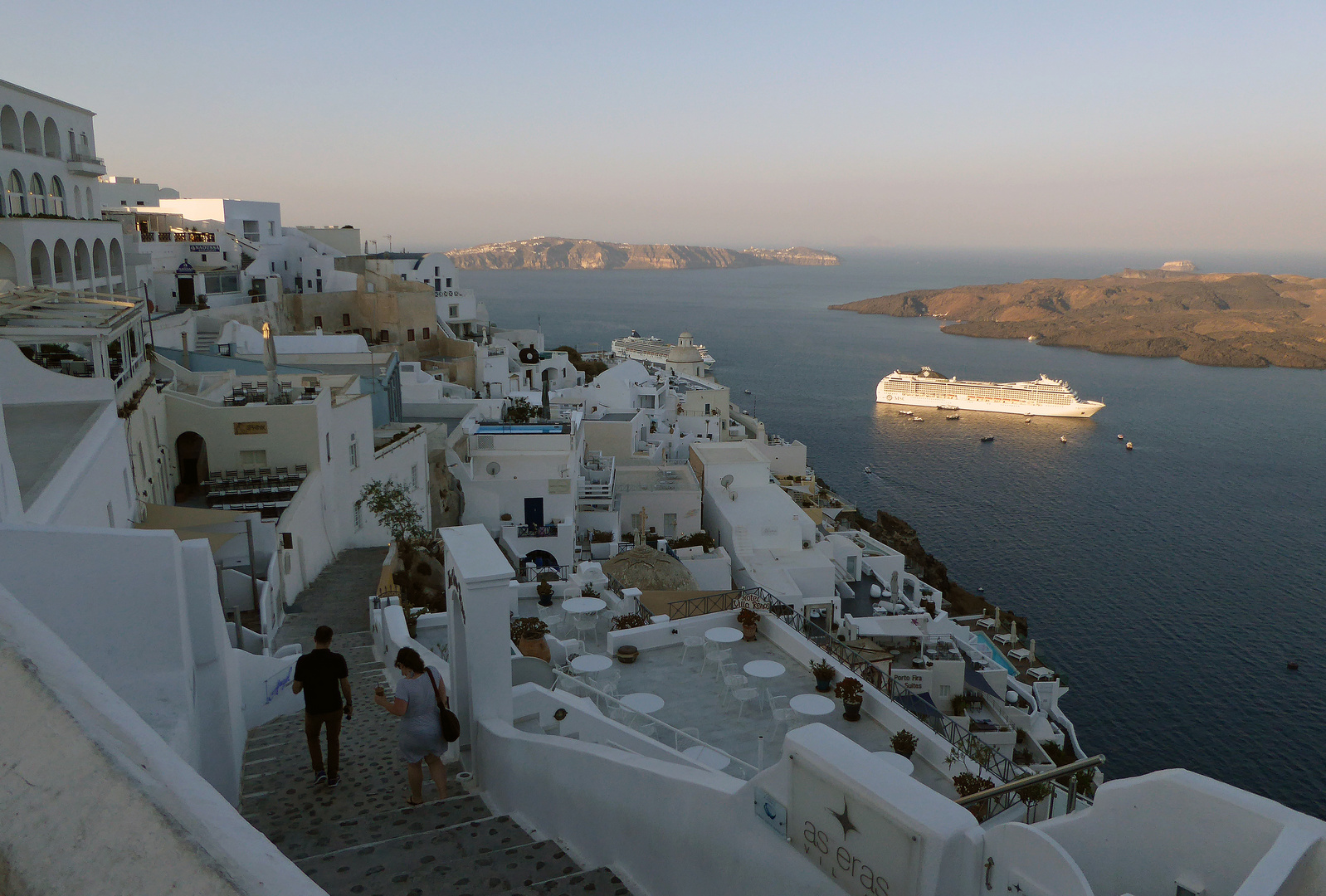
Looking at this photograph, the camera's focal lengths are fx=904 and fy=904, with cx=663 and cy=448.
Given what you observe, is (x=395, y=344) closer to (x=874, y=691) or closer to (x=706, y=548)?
(x=706, y=548)

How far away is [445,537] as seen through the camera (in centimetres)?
500

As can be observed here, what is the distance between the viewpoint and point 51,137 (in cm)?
1934

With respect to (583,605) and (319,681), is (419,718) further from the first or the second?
(583,605)

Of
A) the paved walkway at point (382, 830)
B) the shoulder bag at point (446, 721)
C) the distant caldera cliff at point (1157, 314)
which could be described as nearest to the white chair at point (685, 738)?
the paved walkway at point (382, 830)

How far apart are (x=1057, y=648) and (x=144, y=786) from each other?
26.1 metres

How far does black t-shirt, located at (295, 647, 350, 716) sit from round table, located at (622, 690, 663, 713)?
10.5 feet

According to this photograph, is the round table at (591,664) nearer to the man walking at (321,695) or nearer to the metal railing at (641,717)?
the metal railing at (641,717)

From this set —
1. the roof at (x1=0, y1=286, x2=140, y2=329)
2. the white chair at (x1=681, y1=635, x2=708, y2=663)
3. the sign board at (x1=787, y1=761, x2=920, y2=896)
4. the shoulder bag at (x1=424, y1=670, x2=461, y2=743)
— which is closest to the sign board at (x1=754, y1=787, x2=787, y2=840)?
the sign board at (x1=787, y1=761, x2=920, y2=896)

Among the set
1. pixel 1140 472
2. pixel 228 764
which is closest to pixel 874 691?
pixel 228 764

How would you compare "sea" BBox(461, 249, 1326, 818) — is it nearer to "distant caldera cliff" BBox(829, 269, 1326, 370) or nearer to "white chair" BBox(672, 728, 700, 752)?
"distant caldera cliff" BBox(829, 269, 1326, 370)

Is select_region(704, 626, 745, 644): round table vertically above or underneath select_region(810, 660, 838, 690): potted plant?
above

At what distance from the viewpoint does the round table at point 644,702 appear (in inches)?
291

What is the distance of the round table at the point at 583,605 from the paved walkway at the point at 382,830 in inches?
135

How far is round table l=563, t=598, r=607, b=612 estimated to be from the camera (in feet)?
30.3
